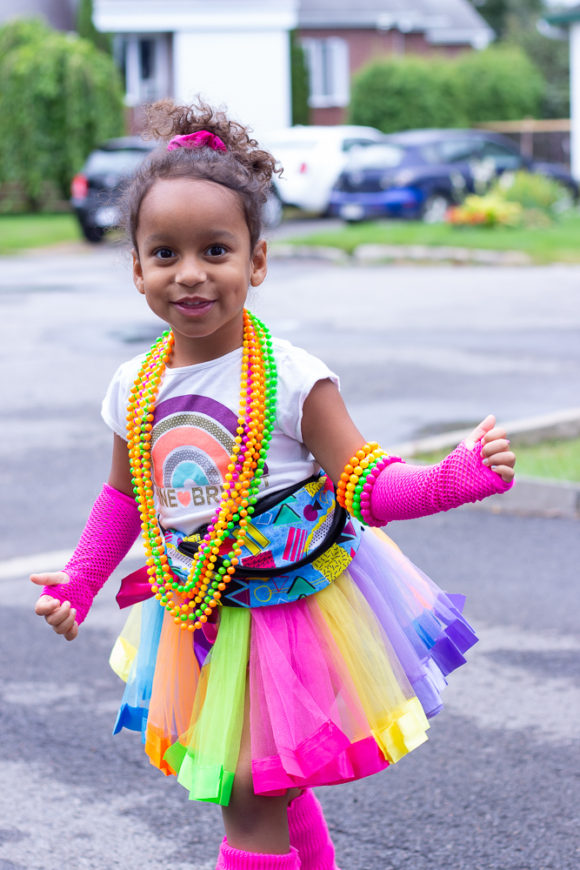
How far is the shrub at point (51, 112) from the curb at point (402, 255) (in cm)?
1263

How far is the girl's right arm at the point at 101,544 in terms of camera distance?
8.92 feet

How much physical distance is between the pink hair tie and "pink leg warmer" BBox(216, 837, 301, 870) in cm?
131

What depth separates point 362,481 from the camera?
2445 mm

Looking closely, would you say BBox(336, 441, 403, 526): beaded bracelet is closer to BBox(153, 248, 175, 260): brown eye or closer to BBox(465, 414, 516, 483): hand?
BBox(465, 414, 516, 483): hand

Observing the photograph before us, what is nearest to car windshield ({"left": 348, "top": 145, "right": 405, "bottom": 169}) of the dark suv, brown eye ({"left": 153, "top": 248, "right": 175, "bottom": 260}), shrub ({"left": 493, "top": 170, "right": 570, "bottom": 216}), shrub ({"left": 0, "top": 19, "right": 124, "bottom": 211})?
shrub ({"left": 493, "top": 170, "right": 570, "bottom": 216})

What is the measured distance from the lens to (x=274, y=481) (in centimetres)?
260

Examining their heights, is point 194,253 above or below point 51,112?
below

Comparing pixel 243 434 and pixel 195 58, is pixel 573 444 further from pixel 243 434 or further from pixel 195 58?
pixel 195 58

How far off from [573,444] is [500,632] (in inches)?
115

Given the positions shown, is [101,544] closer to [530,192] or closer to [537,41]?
[530,192]

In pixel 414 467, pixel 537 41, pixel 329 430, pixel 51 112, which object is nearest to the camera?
pixel 414 467

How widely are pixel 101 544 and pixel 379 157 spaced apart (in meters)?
21.7

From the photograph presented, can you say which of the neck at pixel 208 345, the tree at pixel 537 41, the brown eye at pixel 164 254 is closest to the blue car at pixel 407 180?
the neck at pixel 208 345

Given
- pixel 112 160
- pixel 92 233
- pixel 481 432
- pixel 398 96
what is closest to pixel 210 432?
pixel 481 432
